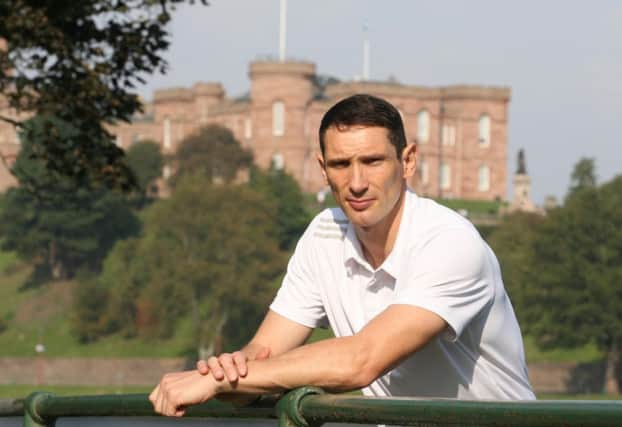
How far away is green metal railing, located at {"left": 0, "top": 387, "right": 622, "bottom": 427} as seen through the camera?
279cm

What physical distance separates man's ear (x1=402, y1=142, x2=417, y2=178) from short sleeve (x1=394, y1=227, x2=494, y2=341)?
256 millimetres

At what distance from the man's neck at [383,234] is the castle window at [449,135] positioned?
440 feet

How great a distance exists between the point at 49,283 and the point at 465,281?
10128 cm

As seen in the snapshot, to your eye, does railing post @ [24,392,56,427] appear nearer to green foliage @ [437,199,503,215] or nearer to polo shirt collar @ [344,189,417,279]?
polo shirt collar @ [344,189,417,279]

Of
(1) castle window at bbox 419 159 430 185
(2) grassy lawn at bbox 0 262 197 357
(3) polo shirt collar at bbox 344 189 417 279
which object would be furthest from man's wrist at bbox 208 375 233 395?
(1) castle window at bbox 419 159 430 185

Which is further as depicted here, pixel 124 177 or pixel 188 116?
pixel 188 116

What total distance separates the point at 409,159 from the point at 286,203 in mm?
105503

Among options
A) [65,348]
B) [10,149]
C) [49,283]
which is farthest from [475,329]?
[10,149]

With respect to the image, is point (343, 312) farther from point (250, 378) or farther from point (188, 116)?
point (188, 116)

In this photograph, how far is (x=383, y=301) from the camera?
13.6 feet

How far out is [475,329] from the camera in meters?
3.90

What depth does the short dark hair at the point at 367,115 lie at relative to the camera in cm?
395

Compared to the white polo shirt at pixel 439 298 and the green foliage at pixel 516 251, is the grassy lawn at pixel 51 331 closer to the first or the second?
the green foliage at pixel 516 251

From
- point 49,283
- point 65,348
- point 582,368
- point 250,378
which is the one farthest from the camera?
point 49,283
